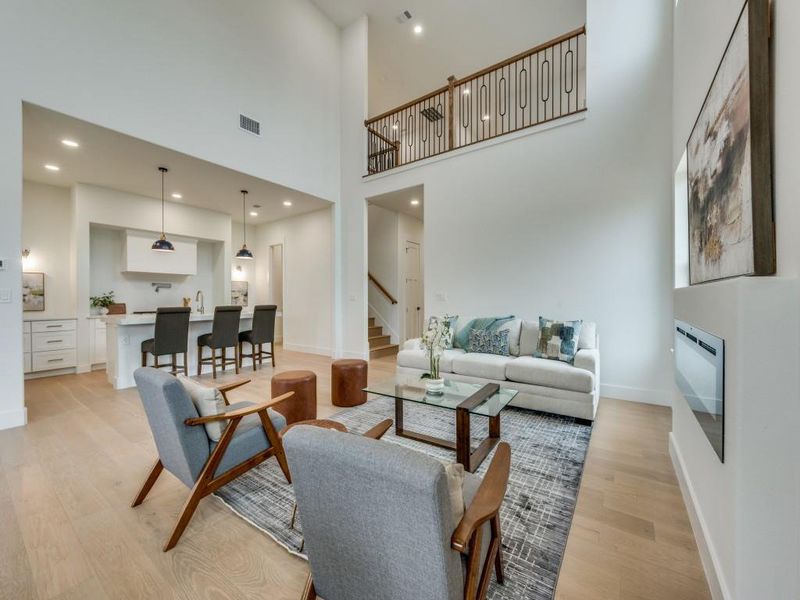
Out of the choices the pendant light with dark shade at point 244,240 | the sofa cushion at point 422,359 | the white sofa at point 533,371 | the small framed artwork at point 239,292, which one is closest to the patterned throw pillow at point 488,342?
the white sofa at point 533,371

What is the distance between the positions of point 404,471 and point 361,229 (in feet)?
18.6

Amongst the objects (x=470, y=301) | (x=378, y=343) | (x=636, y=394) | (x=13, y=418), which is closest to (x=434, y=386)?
(x=470, y=301)

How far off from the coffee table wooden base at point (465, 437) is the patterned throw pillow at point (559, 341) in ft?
4.17

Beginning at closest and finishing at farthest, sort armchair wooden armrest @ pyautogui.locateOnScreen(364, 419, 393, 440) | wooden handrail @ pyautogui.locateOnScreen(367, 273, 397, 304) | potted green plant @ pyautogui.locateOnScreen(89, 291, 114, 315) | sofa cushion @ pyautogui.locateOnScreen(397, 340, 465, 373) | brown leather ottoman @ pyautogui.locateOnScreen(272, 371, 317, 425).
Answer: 1. armchair wooden armrest @ pyautogui.locateOnScreen(364, 419, 393, 440)
2. brown leather ottoman @ pyautogui.locateOnScreen(272, 371, 317, 425)
3. sofa cushion @ pyautogui.locateOnScreen(397, 340, 465, 373)
4. potted green plant @ pyautogui.locateOnScreen(89, 291, 114, 315)
5. wooden handrail @ pyautogui.locateOnScreen(367, 273, 397, 304)

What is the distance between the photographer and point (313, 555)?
1060 millimetres

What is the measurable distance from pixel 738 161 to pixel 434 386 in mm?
2136

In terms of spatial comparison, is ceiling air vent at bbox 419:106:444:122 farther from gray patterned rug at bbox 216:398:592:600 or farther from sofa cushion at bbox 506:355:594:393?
gray patterned rug at bbox 216:398:592:600

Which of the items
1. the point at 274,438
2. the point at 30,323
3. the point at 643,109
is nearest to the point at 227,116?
the point at 30,323

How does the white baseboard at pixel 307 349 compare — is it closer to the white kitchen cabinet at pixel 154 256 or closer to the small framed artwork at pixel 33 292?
the white kitchen cabinet at pixel 154 256

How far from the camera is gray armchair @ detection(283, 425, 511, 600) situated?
78 cm

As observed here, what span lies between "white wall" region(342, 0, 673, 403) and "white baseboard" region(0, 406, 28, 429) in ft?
16.3

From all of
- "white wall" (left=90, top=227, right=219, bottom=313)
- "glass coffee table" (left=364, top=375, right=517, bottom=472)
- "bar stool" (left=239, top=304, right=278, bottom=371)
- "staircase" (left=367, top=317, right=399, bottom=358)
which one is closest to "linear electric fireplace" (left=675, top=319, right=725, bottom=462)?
"glass coffee table" (left=364, top=375, right=517, bottom=472)

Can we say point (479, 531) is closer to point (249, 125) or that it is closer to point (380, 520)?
point (380, 520)

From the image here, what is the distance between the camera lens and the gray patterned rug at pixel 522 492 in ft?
4.87
